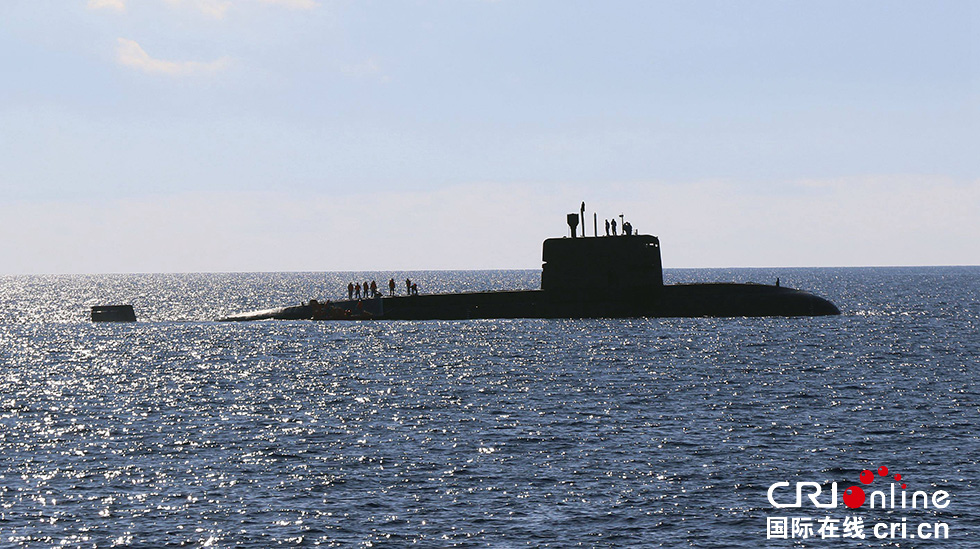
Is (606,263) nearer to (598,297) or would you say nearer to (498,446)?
(598,297)

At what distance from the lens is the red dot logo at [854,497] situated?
24484 millimetres

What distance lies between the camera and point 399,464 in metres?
29.1

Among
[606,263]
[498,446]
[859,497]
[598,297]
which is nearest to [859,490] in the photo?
[859,497]

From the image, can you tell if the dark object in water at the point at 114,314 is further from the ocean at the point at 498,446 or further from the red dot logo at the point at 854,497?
the red dot logo at the point at 854,497

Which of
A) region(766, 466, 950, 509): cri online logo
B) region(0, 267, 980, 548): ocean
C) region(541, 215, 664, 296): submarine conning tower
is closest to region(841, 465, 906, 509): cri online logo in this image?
region(766, 466, 950, 509): cri online logo

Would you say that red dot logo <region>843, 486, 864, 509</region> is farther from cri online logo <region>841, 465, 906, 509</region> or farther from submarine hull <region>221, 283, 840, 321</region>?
submarine hull <region>221, 283, 840, 321</region>

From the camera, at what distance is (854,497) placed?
82.2 ft

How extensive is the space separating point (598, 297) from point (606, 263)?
2.76 meters

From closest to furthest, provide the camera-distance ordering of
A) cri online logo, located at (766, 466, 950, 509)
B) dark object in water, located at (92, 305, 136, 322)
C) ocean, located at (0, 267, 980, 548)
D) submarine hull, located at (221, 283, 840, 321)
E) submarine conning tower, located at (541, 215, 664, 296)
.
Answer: ocean, located at (0, 267, 980, 548), cri online logo, located at (766, 466, 950, 509), submarine conning tower, located at (541, 215, 664, 296), submarine hull, located at (221, 283, 840, 321), dark object in water, located at (92, 305, 136, 322)

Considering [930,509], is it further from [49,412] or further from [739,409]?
[49,412]

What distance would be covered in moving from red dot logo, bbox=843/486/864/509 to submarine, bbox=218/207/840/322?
132 ft

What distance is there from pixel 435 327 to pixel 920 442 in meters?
51.7

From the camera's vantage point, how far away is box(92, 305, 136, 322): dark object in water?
95.4 metres

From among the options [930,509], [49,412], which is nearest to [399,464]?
[930,509]
